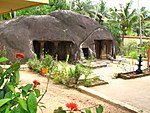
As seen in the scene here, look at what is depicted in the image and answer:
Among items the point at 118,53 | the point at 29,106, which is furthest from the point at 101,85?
the point at 118,53

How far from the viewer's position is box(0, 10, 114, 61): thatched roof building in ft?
39.4

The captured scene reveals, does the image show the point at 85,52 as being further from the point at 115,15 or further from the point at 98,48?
the point at 115,15

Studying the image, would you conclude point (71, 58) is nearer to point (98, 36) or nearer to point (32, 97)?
point (98, 36)

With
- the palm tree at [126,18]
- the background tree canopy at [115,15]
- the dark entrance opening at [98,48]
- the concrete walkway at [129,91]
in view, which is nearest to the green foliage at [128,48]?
the background tree canopy at [115,15]

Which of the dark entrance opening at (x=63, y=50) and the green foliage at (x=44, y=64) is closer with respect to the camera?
the green foliage at (x=44, y=64)

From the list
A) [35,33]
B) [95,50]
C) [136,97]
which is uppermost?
[35,33]

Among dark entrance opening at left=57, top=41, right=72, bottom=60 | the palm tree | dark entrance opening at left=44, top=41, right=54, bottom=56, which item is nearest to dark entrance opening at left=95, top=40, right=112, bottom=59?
dark entrance opening at left=57, top=41, right=72, bottom=60

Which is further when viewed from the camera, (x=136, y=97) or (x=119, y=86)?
(x=119, y=86)

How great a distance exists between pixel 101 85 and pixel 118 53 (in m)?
9.65

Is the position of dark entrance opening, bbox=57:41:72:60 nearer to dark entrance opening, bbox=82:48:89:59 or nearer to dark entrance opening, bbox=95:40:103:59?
dark entrance opening, bbox=82:48:89:59

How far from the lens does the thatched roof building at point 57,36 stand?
39.4 feet

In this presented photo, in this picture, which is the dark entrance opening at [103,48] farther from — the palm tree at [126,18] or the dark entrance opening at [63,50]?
the palm tree at [126,18]

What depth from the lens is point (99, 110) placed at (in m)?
1.84

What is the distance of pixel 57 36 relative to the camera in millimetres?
13094
